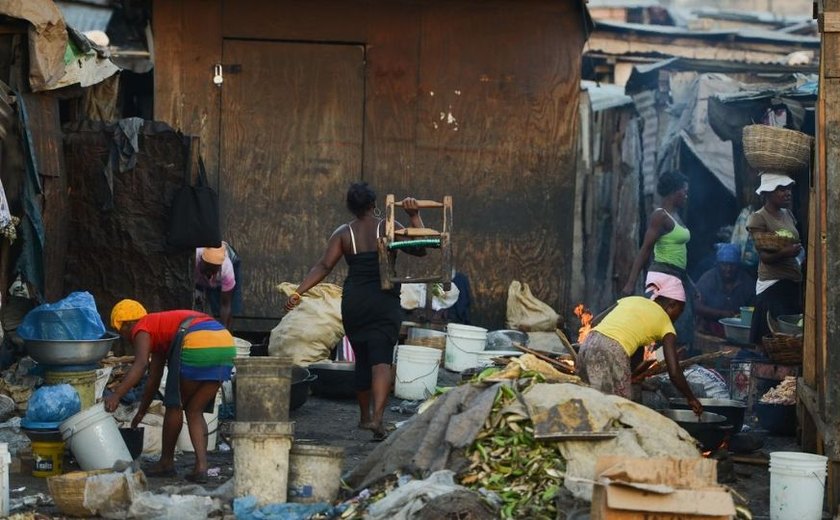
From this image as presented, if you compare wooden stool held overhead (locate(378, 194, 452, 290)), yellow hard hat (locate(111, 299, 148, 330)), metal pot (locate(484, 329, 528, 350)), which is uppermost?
wooden stool held overhead (locate(378, 194, 452, 290))

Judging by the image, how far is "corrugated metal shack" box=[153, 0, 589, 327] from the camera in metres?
14.2

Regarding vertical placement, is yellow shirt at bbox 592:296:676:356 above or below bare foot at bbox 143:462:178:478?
above

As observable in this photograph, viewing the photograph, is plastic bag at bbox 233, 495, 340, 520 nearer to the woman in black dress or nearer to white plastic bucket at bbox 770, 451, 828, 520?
white plastic bucket at bbox 770, 451, 828, 520

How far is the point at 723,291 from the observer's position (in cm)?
1520

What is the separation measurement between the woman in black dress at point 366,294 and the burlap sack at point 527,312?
3.67m

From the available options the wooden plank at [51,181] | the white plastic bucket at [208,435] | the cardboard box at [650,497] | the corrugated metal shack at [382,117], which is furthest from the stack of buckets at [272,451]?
the corrugated metal shack at [382,117]

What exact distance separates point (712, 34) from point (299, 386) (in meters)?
12.5

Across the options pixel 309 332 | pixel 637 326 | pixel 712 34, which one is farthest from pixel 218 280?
pixel 712 34

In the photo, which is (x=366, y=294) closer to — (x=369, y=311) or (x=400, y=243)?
(x=369, y=311)

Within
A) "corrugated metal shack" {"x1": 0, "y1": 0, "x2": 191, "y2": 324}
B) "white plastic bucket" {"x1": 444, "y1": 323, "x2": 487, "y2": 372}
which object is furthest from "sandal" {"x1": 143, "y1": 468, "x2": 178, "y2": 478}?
"white plastic bucket" {"x1": 444, "y1": 323, "x2": 487, "y2": 372}

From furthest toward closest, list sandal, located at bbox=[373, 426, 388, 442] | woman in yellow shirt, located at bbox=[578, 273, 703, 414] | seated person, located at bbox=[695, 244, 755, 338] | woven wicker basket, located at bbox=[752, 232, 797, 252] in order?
A: seated person, located at bbox=[695, 244, 755, 338]
woven wicker basket, located at bbox=[752, 232, 797, 252]
sandal, located at bbox=[373, 426, 388, 442]
woman in yellow shirt, located at bbox=[578, 273, 703, 414]

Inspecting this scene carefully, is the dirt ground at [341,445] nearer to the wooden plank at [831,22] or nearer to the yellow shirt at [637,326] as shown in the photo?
the yellow shirt at [637,326]

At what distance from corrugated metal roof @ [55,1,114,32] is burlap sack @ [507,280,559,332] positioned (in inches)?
225

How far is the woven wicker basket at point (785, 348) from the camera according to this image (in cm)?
1141
